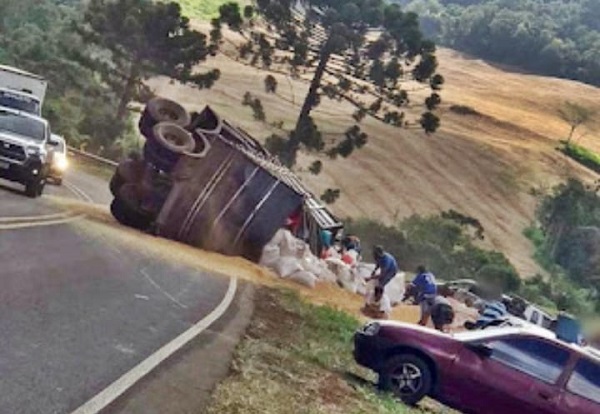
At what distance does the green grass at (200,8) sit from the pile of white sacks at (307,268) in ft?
293

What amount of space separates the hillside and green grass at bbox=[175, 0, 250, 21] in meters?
5.87

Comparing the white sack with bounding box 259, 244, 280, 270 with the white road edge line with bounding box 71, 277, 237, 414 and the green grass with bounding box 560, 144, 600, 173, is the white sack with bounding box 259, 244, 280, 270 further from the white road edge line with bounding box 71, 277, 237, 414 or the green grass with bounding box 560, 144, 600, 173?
the green grass with bounding box 560, 144, 600, 173

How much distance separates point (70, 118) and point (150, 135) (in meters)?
37.6

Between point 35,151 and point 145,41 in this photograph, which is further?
point 145,41

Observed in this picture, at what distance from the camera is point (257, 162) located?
80.9 ft

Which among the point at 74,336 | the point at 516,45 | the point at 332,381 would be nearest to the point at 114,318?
the point at 74,336

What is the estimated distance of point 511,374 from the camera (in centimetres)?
1318

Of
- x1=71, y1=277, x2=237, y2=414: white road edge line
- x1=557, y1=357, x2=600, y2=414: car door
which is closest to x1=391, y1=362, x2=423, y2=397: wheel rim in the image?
x1=557, y1=357, x2=600, y2=414: car door

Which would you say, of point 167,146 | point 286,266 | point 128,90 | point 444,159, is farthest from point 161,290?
point 444,159

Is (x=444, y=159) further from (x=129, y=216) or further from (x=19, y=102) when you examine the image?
(x=129, y=216)

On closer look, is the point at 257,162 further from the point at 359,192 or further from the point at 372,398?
the point at 359,192

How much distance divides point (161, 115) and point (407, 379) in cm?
1409

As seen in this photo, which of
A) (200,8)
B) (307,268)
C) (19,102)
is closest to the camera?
(307,268)

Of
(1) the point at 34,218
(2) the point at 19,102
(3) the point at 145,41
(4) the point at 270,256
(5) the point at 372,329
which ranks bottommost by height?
(3) the point at 145,41
